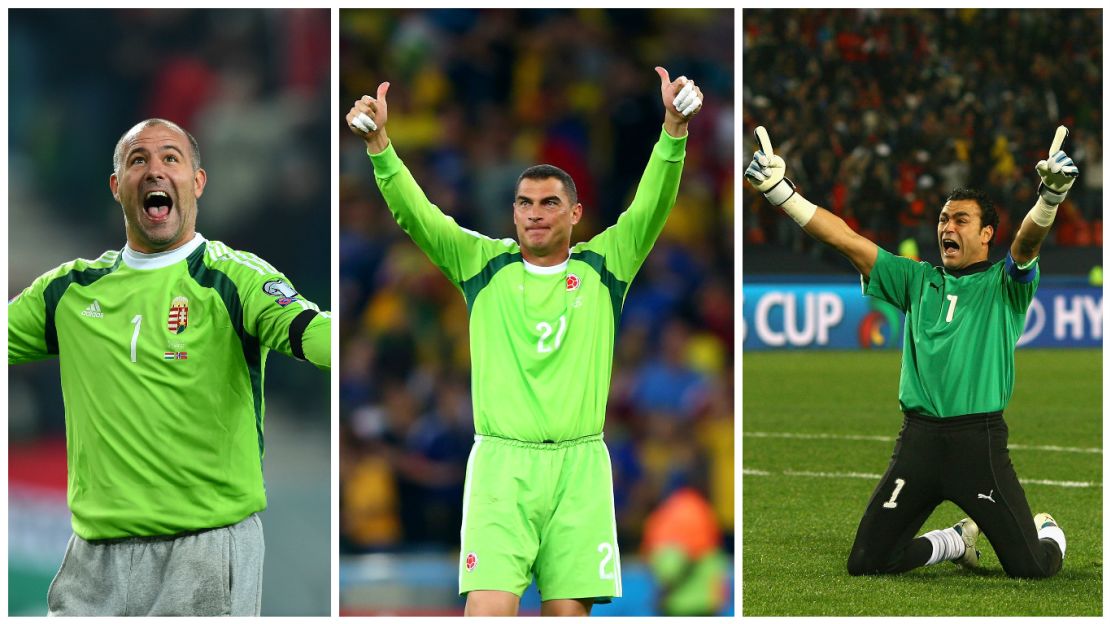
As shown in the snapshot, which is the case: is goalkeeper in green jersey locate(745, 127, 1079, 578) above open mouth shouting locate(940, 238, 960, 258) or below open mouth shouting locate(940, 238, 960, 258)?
below

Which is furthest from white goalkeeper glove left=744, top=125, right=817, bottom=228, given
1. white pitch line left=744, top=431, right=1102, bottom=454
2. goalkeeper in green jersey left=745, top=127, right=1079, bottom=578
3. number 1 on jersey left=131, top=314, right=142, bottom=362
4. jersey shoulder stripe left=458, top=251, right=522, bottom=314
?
white pitch line left=744, top=431, right=1102, bottom=454

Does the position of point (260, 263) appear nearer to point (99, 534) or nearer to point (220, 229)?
point (99, 534)

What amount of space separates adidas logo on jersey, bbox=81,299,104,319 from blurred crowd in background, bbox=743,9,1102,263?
10.5m

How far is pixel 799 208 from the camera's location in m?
4.63

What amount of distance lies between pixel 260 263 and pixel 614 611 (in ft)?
6.27

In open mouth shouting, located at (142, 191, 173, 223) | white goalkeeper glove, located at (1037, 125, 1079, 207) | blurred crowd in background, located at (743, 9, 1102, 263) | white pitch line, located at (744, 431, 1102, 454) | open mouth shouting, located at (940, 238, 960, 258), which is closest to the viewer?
open mouth shouting, located at (142, 191, 173, 223)

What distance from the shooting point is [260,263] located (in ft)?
12.2

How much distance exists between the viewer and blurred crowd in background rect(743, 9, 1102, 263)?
549 inches

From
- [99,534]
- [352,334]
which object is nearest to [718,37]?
[352,334]

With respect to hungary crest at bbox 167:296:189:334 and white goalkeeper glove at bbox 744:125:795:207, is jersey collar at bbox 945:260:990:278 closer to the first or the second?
white goalkeeper glove at bbox 744:125:795:207

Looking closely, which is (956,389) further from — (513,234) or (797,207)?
(513,234)

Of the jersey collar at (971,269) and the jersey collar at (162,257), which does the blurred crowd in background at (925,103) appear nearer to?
the jersey collar at (971,269)

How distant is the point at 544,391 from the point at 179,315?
3.19 feet

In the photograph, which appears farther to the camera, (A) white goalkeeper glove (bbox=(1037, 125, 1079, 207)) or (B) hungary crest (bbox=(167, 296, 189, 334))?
(A) white goalkeeper glove (bbox=(1037, 125, 1079, 207))
